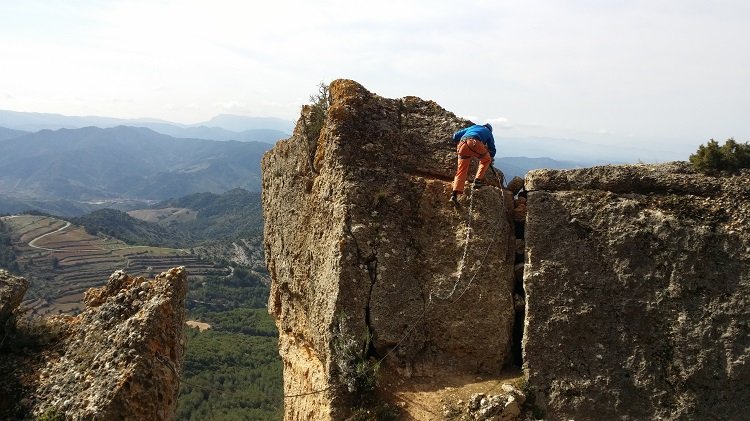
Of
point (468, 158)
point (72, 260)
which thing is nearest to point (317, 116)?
point (468, 158)

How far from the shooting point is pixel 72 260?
452ft

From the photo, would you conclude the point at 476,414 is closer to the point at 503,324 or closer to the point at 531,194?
the point at 503,324

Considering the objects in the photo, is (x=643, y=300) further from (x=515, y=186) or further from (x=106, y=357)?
(x=106, y=357)

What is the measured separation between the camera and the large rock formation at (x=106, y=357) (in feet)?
25.1

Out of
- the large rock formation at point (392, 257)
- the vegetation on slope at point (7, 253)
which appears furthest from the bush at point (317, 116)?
the vegetation on slope at point (7, 253)

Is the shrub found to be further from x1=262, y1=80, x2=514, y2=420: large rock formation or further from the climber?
the climber

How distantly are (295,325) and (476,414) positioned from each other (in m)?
5.70

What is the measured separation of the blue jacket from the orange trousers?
0.57ft

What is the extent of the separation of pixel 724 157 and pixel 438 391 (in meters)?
7.24

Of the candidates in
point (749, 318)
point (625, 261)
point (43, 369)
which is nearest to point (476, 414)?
point (625, 261)

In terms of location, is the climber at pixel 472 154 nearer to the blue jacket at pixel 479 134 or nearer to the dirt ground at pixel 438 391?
the blue jacket at pixel 479 134

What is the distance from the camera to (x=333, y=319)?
382 inches

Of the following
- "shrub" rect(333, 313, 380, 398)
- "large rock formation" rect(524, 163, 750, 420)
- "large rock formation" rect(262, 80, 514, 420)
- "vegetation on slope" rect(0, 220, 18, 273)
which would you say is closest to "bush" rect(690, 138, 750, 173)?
"large rock formation" rect(524, 163, 750, 420)

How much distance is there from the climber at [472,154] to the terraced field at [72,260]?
362ft
